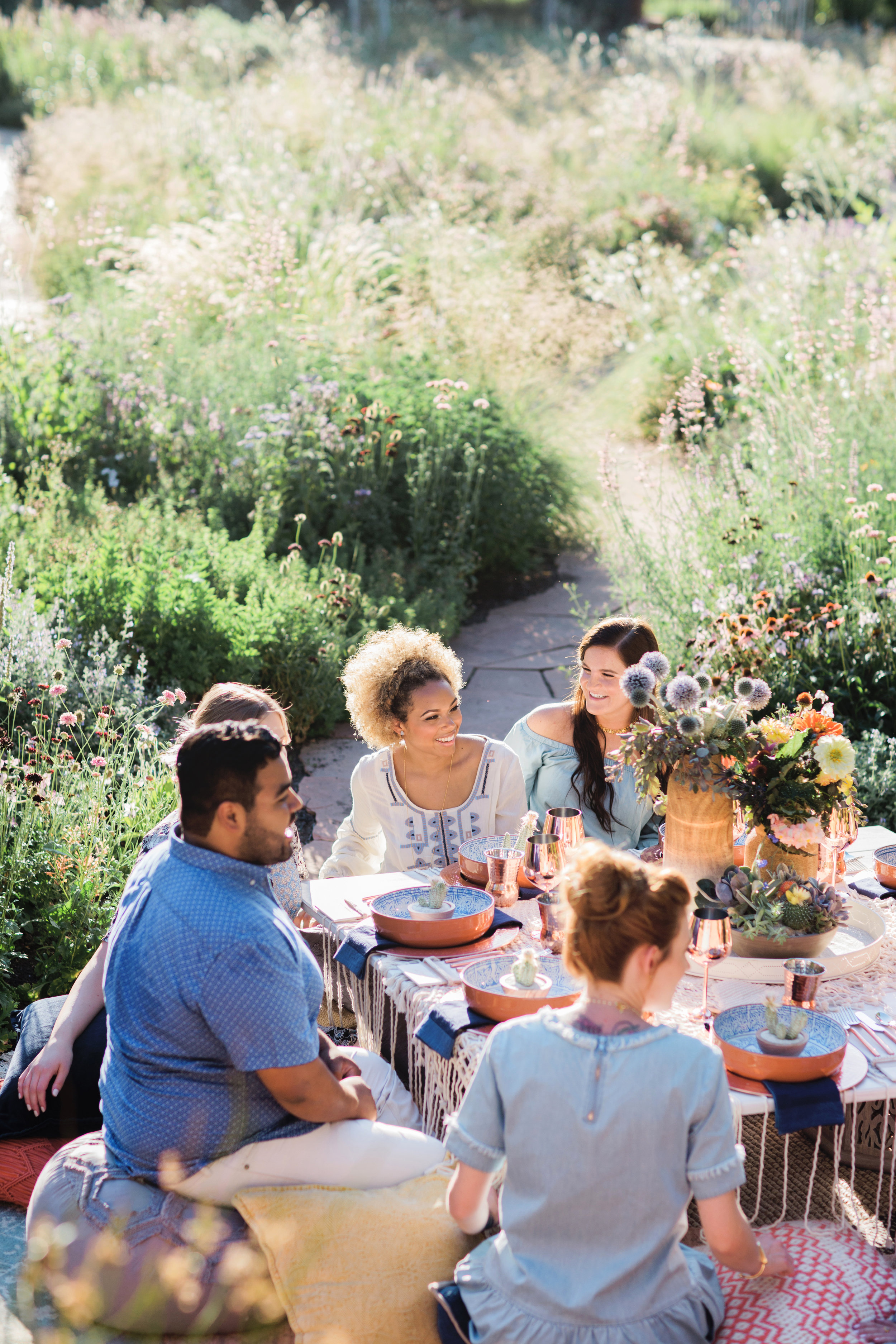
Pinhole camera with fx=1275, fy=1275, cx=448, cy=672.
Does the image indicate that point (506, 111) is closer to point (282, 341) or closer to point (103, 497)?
point (282, 341)

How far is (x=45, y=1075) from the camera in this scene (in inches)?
106

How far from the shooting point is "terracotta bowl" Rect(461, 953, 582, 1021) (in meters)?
2.41

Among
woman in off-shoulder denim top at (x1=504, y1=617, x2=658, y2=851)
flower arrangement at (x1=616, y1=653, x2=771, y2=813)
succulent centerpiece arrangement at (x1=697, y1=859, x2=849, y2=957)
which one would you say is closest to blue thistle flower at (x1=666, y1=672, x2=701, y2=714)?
flower arrangement at (x1=616, y1=653, x2=771, y2=813)

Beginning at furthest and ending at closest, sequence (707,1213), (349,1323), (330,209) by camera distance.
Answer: (330,209) → (349,1323) → (707,1213)

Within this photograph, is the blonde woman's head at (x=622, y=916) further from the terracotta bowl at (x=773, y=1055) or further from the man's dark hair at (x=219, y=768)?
the man's dark hair at (x=219, y=768)

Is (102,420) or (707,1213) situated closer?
(707,1213)

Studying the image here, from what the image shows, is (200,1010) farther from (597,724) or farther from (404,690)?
(597,724)

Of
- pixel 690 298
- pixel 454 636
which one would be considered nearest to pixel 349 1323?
pixel 454 636

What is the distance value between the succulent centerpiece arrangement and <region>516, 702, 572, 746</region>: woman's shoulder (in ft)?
3.99

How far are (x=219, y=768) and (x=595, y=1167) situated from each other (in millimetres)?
884

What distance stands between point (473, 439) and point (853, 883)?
4331 millimetres

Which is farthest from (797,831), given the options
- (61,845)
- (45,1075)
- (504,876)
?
(61,845)

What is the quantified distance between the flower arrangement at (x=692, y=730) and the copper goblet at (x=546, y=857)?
0.91 feet

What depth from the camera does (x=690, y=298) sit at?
356 inches
